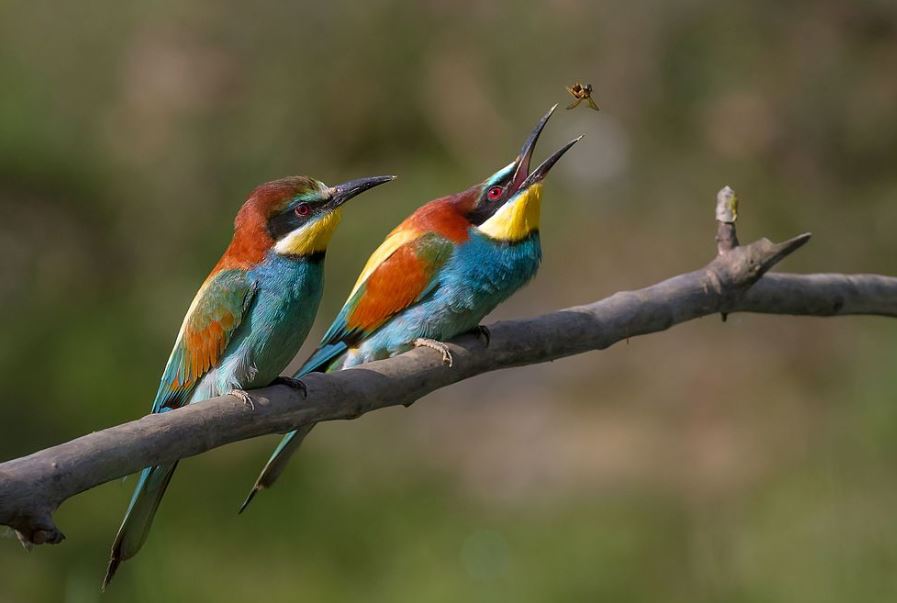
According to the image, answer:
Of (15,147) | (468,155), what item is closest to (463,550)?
(468,155)

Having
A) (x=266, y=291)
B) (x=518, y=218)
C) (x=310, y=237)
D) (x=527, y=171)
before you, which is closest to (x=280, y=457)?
(x=266, y=291)

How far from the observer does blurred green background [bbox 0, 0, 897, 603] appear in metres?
3.95

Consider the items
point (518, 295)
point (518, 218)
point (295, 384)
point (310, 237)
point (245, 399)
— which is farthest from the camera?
point (518, 295)

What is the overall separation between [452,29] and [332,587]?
2.74 metres

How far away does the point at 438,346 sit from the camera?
93.8 inches

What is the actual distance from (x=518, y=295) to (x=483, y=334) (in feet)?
8.70

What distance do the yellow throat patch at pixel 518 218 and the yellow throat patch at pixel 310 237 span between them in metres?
0.49

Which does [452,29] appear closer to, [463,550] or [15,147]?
[15,147]

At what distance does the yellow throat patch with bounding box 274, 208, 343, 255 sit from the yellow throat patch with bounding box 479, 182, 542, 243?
0.49 metres

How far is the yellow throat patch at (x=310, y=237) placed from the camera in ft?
7.48

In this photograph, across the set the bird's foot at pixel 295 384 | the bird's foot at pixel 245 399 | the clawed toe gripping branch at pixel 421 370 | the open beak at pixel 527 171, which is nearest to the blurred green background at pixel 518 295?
the clawed toe gripping branch at pixel 421 370

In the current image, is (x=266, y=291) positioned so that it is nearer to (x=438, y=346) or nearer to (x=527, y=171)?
(x=438, y=346)

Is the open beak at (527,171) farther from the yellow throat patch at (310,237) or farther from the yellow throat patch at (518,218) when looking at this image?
the yellow throat patch at (310,237)

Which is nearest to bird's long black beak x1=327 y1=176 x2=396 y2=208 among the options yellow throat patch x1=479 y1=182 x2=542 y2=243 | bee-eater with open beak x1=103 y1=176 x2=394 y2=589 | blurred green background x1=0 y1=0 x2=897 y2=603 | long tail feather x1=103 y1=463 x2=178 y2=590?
bee-eater with open beak x1=103 y1=176 x2=394 y2=589
